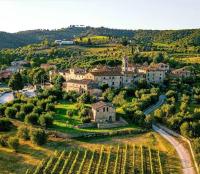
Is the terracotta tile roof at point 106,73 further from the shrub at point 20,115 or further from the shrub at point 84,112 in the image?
the shrub at point 20,115

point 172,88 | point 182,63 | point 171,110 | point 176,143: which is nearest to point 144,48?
point 182,63

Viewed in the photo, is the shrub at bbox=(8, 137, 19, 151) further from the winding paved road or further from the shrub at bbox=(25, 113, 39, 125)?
the winding paved road

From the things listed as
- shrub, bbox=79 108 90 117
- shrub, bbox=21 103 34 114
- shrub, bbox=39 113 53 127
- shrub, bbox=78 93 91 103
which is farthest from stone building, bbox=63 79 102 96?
shrub, bbox=39 113 53 127

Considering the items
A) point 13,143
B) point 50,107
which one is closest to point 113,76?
point 50,107

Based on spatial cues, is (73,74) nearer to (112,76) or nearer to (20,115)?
(112,76)

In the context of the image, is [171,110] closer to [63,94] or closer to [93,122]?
[93,122]
